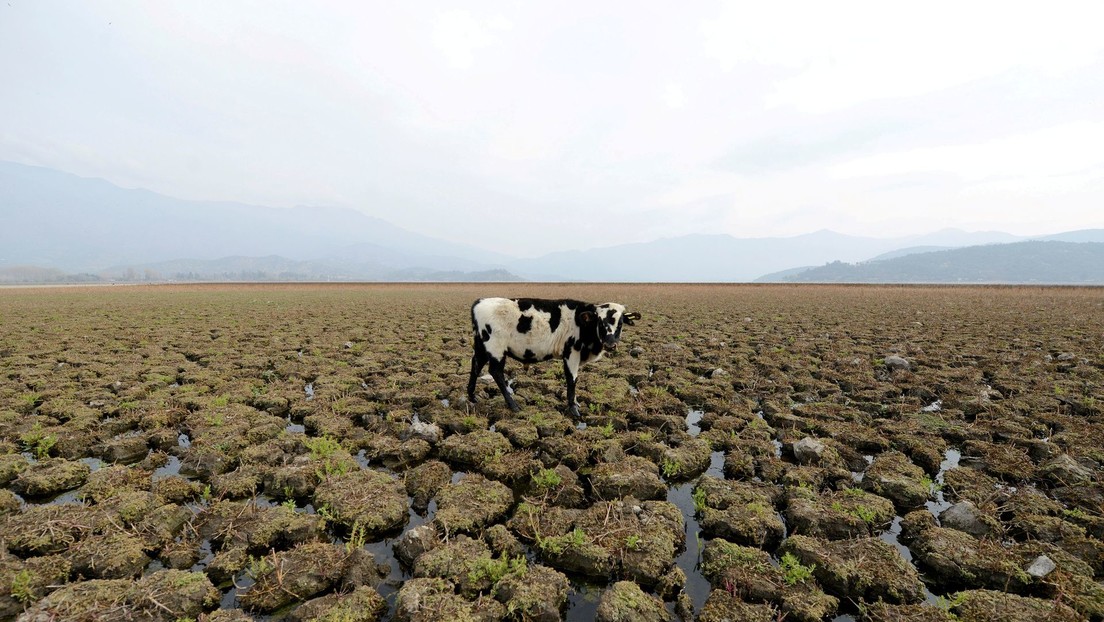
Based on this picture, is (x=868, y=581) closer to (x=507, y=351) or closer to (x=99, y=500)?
(x=507, y=351)

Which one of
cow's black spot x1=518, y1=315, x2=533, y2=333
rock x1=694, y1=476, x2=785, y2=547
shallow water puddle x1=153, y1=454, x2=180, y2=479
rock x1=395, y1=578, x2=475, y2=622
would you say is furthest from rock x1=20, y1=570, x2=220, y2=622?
cow's black spot x1=518, y1=315, x2=533, y2=333

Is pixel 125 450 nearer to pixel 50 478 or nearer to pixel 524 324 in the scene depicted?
pixel 50 478

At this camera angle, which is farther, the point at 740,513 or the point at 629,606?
the point at 740,513

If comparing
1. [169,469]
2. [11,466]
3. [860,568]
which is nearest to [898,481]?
[860,568]

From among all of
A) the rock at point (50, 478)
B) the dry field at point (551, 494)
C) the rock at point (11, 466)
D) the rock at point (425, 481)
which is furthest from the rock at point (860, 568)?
the rock at point (11, 466)

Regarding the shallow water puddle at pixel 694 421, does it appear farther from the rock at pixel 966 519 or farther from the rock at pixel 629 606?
the rock at pixel 629 606

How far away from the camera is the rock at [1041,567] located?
3.59m

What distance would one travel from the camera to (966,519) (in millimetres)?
4355

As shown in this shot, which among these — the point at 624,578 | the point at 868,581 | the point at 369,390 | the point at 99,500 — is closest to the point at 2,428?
the point at 99,500

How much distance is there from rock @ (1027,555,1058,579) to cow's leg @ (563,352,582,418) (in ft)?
17.8

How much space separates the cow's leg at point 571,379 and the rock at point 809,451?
344cm

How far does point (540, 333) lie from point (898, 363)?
9.44m

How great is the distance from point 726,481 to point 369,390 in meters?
7.03

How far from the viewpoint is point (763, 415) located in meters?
7.69
